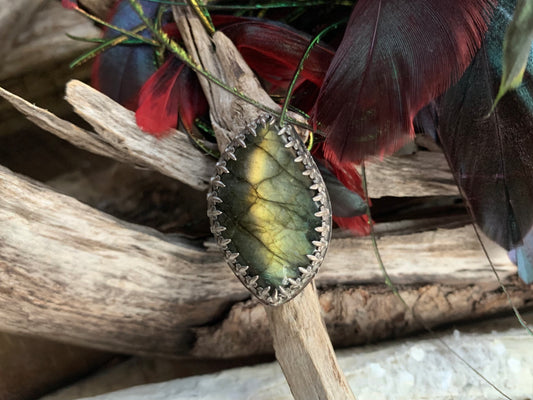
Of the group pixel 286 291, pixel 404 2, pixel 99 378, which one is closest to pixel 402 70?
pixel 404 2

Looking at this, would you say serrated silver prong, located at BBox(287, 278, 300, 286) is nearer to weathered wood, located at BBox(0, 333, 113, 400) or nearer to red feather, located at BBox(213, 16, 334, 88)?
red feather, located at BBox(213, 16, 334, 88)

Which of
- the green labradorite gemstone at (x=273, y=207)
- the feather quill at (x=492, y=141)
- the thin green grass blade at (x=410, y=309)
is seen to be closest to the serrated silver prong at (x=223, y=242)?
the green labradorite gemstone at (x=273, y=207)

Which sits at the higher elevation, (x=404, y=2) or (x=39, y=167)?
(x=404, y=2)

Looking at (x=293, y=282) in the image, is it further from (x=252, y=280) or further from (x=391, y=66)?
(x=391, y=66)

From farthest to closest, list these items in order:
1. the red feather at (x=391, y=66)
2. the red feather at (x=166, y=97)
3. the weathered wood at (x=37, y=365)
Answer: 1. the weathered wood at (x=37, y=365)
2. the red feather at (x=166, y=97)
3. the red feather at (x=391, y=66)

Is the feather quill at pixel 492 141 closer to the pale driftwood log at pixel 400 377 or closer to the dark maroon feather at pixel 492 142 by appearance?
the dark maroon feather at pixel 492 142

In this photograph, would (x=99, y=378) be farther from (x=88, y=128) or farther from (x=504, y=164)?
(x=504, y=164)


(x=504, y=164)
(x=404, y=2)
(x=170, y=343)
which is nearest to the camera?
(x=404, y=2)
